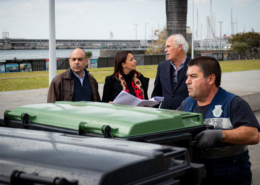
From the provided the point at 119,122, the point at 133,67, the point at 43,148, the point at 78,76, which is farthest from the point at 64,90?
the point at 43,148

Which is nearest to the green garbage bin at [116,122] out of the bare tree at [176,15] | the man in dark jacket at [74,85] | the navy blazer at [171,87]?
the man in dark jacket at [74,85]

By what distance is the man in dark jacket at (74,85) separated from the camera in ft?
13.5

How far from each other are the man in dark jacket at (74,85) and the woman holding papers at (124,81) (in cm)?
35

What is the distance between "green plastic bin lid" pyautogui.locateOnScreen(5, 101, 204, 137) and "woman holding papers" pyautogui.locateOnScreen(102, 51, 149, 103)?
1.79 m

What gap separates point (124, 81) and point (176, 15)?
625 cm

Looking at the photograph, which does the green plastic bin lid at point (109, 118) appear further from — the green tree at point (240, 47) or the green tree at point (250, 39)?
the green tree at point (250, 39)

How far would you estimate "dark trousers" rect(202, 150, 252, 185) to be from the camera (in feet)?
8.23

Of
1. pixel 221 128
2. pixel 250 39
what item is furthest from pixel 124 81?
pixel 250 39

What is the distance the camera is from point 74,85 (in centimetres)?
418

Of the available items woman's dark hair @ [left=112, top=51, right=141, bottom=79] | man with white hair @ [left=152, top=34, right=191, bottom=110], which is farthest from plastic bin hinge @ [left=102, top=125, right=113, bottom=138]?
woman's dark hair @ [left=112, top=51, right=141, bottom=79]

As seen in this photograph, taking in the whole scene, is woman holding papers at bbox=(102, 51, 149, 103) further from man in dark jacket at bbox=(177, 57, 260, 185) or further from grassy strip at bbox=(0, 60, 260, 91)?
grassy strip at bbox=(0, 60, 260, 91)

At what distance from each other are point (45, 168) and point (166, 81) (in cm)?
336

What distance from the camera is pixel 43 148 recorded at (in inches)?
66.0

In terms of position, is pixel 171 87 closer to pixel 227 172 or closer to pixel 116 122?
pixel 227 172
